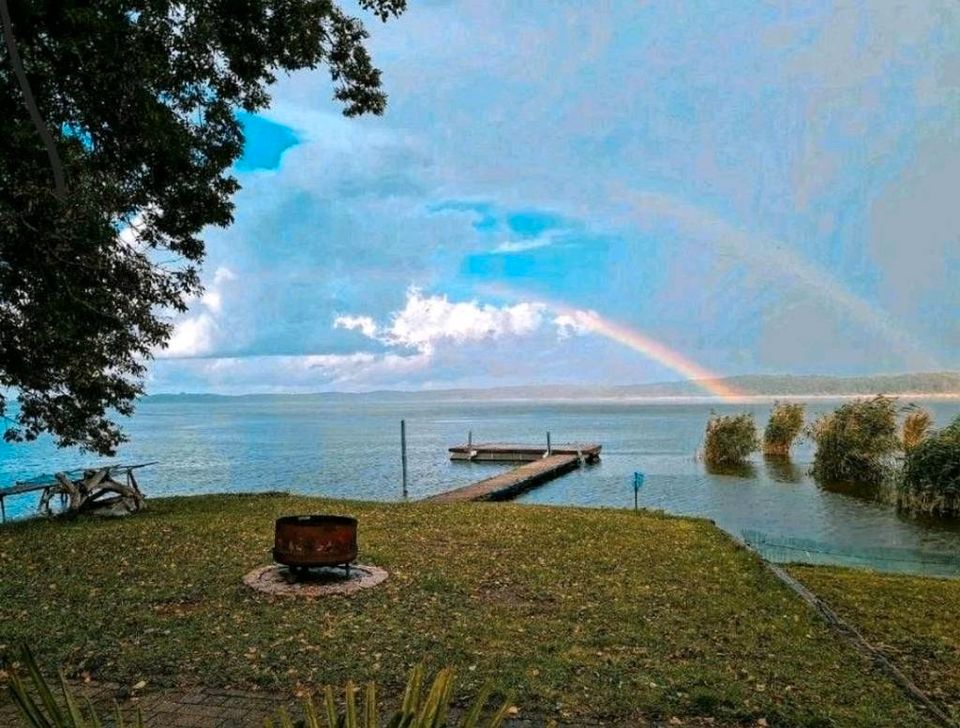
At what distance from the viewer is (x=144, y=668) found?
695cm

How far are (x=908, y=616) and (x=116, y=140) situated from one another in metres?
12.1

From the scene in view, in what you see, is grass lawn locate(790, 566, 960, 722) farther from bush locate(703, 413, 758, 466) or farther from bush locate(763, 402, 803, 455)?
bush locate(763, 402, 803, 455)

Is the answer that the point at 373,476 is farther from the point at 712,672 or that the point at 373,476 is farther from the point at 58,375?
the point at 712,672

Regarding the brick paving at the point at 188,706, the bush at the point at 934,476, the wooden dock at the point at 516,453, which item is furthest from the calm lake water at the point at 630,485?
the brick paving at the point at 188,706

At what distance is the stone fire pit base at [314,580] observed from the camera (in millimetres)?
9656

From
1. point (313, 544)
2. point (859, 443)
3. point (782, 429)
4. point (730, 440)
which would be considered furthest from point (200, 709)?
point (782, 429)

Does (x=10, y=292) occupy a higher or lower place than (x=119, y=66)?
lower

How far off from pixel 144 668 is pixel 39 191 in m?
4.83

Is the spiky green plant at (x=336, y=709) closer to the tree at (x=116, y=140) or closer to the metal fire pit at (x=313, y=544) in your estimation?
the tree at (x=116, y=140)

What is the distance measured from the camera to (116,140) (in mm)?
9062

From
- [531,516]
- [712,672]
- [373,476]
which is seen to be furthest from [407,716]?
[373,476]

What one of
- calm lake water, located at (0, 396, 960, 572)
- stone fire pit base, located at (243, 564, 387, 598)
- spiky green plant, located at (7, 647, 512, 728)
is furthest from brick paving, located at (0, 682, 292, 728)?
calm lake water, located at (0, 396, 960, 572)

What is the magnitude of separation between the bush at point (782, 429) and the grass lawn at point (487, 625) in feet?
125

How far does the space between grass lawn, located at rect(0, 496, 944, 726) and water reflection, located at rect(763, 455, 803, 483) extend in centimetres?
2900
